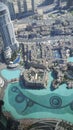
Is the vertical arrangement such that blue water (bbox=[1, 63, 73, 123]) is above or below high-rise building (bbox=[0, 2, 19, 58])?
below

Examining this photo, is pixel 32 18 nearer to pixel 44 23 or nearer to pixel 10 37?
pixel 44 23

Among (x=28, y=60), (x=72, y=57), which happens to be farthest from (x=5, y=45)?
(x=72, y=57)

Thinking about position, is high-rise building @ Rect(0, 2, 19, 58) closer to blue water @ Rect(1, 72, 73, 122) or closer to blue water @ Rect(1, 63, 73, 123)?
blue water @ Rect(1, 63, 73, 123)

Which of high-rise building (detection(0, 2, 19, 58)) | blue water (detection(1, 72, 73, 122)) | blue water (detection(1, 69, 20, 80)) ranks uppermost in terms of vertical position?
high-rise building (detection(0, 2, 19, 58))

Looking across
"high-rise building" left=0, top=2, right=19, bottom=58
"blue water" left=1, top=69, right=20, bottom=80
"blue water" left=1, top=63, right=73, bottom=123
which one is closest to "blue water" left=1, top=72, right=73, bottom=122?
"blue water" left=1, top=63, right=73, bottom=123

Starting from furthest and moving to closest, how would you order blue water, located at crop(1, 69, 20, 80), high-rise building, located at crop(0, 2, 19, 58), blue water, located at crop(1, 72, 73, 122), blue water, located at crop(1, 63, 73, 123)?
1. blue water, located at crop(1, 69, 20, 80)
2. high-rise building, located at crop(0, 2, 19, 58)
3. blue water, located at crop(1, 63, 73, 123)
4. blue water, located at crop(1, 72, 73, 122)

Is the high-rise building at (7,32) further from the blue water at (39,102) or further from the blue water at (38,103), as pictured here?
the blue water at (38,103)

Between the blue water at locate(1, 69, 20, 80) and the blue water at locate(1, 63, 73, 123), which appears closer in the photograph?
the blue water at locate(1, 63, 73, 123)

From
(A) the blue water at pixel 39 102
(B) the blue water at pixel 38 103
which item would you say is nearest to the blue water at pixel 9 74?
(A) the blue water at pixel 39 102
